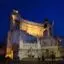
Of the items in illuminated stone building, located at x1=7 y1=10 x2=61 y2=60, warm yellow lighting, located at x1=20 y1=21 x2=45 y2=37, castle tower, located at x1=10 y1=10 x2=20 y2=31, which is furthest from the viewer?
warm yellow lighting, located at x1=20 y1=21 x2=45 y2=37

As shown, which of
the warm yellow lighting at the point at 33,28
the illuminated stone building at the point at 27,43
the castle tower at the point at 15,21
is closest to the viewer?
the illuminated stone building at the point at 27,43

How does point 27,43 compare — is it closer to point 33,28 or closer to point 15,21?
point 15,21

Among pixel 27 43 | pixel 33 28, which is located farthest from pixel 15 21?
pixel 27 43

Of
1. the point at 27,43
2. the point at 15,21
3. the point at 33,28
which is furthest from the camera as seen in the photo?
the point at 33,28

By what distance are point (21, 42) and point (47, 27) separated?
15054 mm

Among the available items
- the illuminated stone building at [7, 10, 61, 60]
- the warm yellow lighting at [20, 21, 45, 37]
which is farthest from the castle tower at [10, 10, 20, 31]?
the warm yellow lighting at [20, 21, 45, 37]

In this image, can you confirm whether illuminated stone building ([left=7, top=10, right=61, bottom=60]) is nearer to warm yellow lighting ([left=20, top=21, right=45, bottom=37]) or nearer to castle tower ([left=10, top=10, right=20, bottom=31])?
castle tower ([left=10, top=10, right=20, bottom=31])

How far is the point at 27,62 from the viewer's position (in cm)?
5006

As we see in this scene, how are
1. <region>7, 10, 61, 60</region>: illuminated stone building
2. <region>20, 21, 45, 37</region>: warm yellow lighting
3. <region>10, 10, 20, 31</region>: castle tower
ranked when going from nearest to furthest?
<region>7, 10, 61, 60</region>: illuminated stone building, <region>10, 10, 20, 31</region>: castle tower, <region>20, 21, 45, 37</region>: warm yellow lighting

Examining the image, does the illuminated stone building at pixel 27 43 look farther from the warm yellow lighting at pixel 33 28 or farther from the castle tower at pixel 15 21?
the warm yellow lighting at pixel 33 28

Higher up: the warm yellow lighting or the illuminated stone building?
the warm yellow lighting

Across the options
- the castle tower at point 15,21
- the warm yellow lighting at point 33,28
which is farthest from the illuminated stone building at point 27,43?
the warm yellow lighting at point 33,28

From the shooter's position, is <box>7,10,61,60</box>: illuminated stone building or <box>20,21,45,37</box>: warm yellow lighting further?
<box>20,21,45,37</box>: warm yellow lighting

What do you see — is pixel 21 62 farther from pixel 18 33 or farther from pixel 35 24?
pixel 35 24
